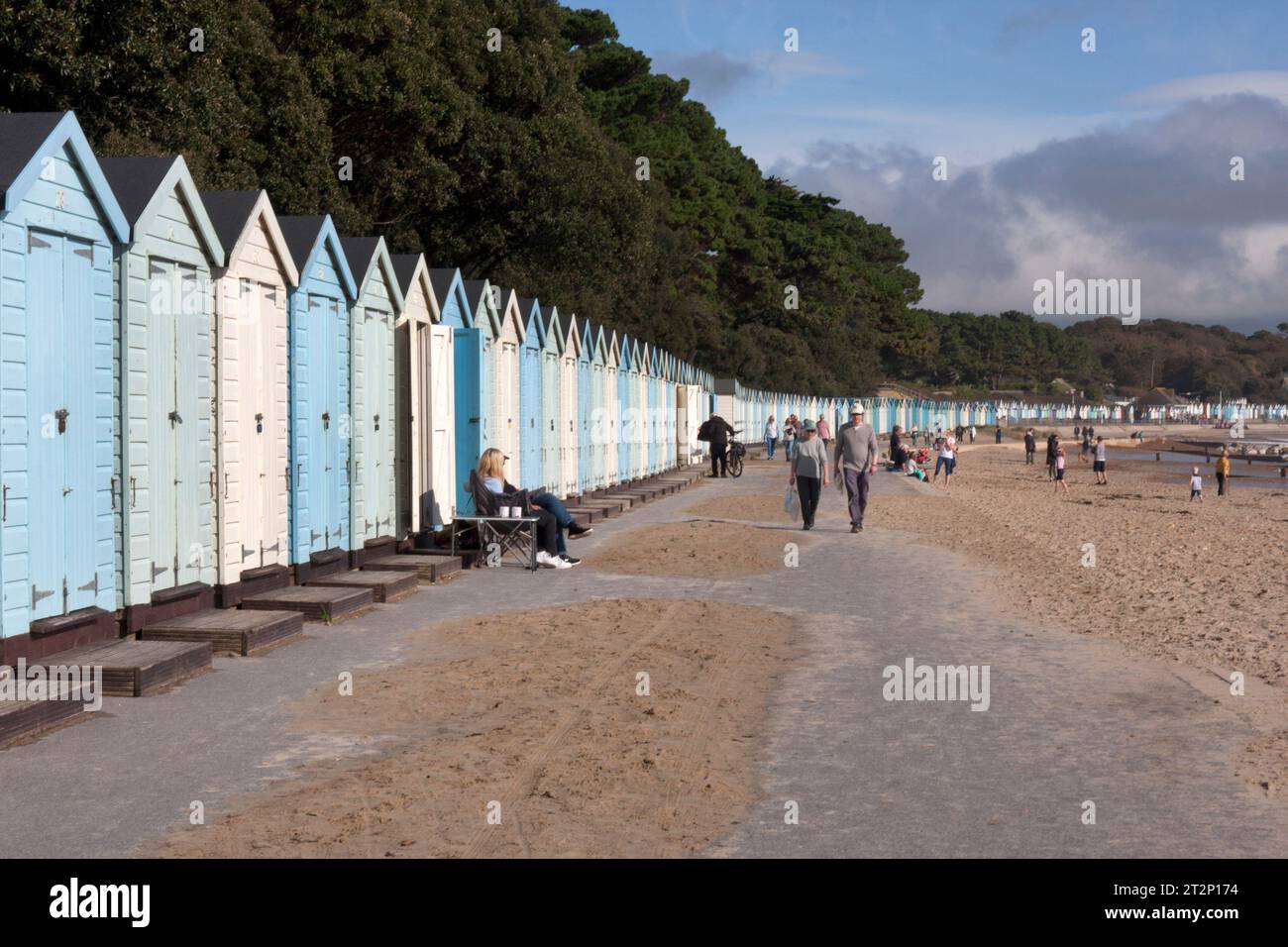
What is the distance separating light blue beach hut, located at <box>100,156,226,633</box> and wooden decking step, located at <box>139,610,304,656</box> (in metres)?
0.15

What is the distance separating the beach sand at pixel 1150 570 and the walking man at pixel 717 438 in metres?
6.20

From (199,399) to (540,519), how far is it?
17.2 ft

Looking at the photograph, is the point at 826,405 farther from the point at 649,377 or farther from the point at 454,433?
the point at 454,433

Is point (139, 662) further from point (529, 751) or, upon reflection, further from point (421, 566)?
point (421, 566)

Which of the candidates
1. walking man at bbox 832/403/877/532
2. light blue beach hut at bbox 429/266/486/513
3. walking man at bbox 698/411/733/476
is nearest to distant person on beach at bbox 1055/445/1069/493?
walking man at bbox 698/411/733/476

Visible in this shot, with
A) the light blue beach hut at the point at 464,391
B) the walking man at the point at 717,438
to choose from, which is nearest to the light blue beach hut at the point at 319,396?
the light blue beach hut at the point at 464,391

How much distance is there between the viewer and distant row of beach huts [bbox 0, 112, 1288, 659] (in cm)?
818

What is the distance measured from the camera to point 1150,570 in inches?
634

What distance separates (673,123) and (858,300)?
48632 millimetres

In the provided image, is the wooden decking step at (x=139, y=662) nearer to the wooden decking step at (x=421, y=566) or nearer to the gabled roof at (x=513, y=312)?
the wooden decking step at (x=421, y=566)

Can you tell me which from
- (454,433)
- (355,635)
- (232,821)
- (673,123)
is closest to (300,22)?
(454,433)

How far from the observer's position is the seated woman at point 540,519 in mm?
14898

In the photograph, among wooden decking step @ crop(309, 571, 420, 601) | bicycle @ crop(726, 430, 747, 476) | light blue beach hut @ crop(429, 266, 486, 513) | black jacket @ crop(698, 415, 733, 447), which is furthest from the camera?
bicycle @ crop(726, 430, 747, 476)

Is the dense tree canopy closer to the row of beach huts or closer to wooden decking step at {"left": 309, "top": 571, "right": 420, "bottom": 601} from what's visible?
the row of beach huts
